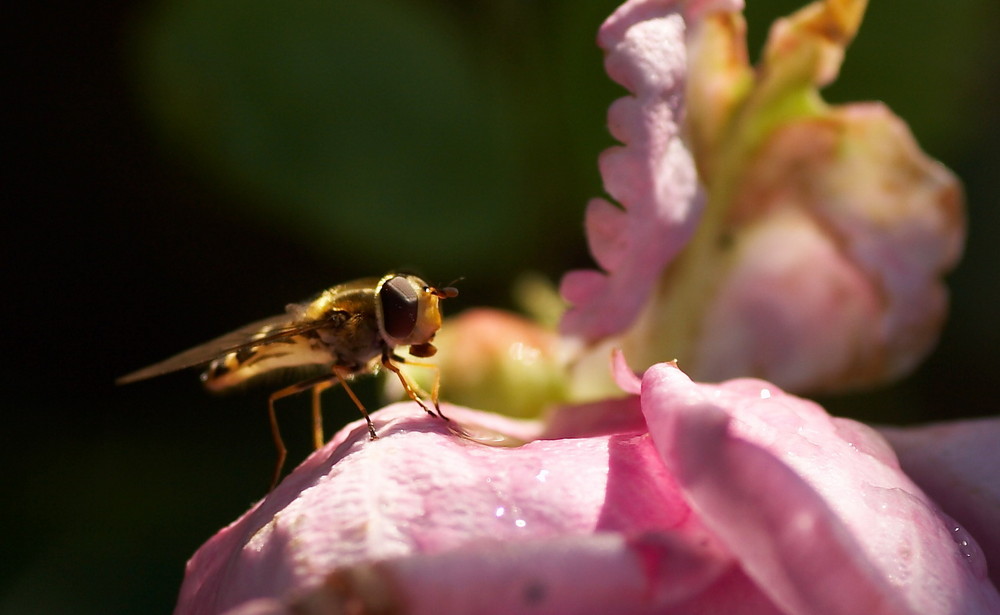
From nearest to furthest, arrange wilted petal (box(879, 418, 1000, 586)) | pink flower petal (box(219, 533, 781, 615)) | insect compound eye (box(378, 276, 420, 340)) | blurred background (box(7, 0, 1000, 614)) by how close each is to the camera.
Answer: pink flower petal (box(219, 533, 781, 615)) < wilted petal (box(879, 418, 1000, 586)) < insect compound eye (box(378, 276, 420, 340)) < blurred background (box(7, 0, 1000, 614))

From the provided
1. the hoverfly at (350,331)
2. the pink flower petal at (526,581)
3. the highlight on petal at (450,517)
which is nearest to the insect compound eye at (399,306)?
the hoverfly at (350,331)

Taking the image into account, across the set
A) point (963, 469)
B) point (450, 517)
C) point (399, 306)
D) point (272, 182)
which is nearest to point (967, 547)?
point (963, 469)

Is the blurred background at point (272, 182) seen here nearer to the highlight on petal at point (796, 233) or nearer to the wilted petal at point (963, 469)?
the highlight on petal at point (796, 233)

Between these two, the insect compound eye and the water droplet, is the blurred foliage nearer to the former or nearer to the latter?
the insect compound eye

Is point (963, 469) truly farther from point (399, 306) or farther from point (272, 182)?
point (272, 182)

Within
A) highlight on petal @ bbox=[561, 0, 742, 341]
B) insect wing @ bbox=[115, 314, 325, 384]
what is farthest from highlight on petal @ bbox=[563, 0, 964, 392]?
insect wing @ bbox=[115, 314, 325, 384]

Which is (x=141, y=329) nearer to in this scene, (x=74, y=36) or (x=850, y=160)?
(x=74, y=36)

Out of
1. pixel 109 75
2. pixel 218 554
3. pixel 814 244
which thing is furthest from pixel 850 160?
pixel 109 75
